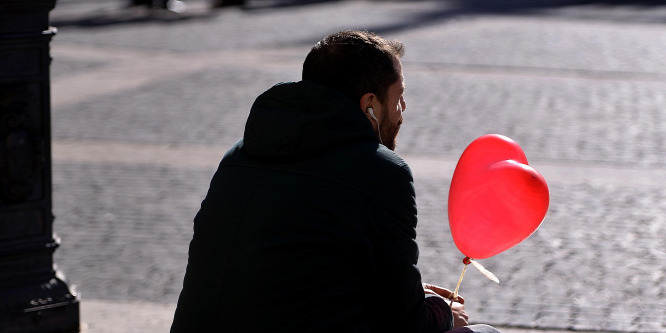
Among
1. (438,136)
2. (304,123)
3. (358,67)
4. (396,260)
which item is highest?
(358,67)

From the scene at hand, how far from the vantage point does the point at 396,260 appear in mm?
1971

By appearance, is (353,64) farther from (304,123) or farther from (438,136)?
(438,136)

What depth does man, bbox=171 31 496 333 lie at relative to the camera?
1.95 m

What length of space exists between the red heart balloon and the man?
0.34 meters

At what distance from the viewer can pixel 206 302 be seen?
204 centimetres

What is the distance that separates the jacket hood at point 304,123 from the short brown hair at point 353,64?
2.2 inches

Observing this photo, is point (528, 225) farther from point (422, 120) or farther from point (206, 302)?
point (422, 120)

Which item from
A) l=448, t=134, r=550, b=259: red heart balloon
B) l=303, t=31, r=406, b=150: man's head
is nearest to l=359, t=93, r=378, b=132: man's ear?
l=303, t=31, r=406, b=150: man's head

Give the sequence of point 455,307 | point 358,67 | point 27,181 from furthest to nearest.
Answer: point 27,181, point 455,307, point 358,67

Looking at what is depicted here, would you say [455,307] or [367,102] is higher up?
[367,102]

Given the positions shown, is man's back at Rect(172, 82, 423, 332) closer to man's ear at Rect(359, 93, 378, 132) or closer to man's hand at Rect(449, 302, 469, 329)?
man's ear at Rect(359, 93, 378, 132)

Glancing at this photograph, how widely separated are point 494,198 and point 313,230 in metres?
0.54

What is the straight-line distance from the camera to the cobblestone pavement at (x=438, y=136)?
14.5 feet

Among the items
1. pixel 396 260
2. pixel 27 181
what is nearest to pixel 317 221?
pixel 396 260
